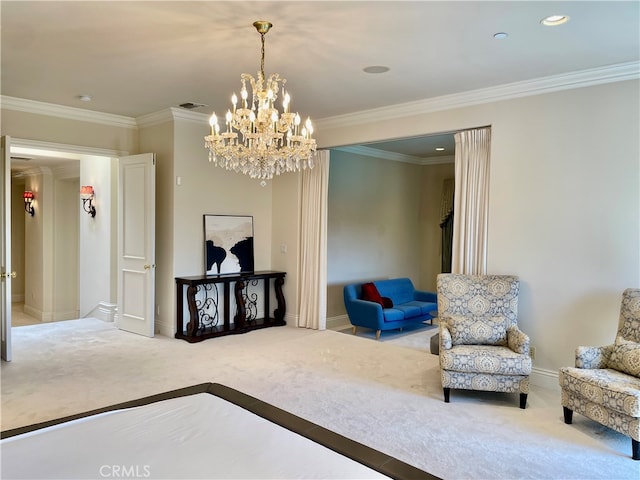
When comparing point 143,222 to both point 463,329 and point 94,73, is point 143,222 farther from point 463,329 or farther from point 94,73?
point 463,329

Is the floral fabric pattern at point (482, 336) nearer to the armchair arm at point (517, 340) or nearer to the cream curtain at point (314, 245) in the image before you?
the armchair arm at point (517, 340)

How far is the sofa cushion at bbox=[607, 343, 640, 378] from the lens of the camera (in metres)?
3.31

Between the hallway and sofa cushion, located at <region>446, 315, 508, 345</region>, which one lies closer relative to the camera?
sofa cushion, located at <region>446, 315, 508, 345</region>

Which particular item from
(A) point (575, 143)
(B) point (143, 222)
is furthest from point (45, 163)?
(A) point (575, 143)

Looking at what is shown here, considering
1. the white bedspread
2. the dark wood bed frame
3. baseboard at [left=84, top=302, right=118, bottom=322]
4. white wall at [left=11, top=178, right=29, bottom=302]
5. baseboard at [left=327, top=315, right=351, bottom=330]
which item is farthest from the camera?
white wall at [left=11, top=178, right=29, bottom=302]

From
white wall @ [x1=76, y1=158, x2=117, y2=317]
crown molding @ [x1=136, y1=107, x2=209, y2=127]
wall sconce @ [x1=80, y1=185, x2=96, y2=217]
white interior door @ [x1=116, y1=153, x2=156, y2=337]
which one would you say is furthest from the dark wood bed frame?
wall sconce @ [x1=80, y1=185, x2=96, y2=217]

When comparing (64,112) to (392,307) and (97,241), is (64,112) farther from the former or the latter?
(392,307)

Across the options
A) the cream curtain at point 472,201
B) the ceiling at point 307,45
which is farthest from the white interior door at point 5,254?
the cream curtain at point 472,201

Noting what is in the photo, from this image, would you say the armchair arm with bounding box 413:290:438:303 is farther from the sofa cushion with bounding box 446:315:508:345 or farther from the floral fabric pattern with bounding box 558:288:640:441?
the floral fabric pattern with bounding box 558:288:640:441

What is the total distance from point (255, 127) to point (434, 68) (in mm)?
1771

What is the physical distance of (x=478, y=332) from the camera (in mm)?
4180

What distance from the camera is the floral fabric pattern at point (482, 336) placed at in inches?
149

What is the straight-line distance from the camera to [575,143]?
4.25 meters

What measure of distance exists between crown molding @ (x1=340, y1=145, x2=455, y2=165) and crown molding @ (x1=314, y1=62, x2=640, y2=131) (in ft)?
4.33
